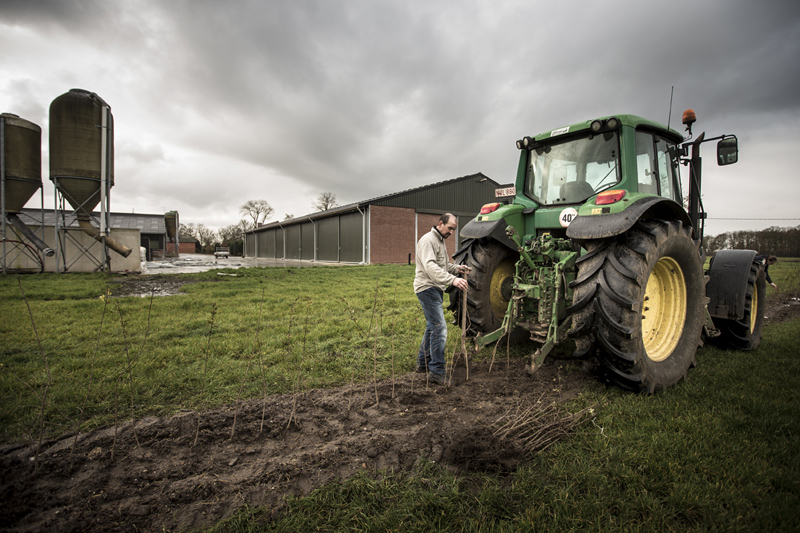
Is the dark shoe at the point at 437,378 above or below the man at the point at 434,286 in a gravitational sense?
below

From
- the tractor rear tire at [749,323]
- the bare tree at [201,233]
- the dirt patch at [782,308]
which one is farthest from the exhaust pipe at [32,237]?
the bare tree at [201,233]

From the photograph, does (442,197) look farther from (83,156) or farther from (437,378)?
(437,378)

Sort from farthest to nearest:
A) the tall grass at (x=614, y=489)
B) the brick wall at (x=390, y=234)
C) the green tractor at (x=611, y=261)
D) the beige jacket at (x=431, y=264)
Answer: the brick wall at (x=390, y=234) → the beige jacket at (x=431, y=264) → the green tractor at (x=611, y=261) → the tall grass at (x=614, y=489)

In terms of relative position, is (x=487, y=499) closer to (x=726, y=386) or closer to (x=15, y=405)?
(x=726, y=386)

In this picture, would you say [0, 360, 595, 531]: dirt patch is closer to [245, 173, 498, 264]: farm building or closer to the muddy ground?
the muddy ground

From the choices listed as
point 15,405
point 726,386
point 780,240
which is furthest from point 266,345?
point 780,240

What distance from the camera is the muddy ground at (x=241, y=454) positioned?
1.95m

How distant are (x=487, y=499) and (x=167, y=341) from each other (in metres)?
4.86

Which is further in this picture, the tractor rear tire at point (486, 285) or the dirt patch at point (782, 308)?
the dirt patch at point (782, 308)

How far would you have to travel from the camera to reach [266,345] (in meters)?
5.09

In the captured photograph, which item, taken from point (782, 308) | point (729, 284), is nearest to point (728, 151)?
point (729, 284)

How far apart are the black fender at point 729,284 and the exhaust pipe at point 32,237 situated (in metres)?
19.8

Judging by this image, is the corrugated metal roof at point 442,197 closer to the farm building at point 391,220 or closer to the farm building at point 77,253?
the farm building at point 391,220

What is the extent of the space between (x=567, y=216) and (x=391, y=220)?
828 inches
